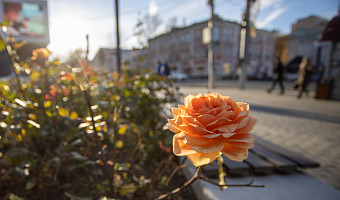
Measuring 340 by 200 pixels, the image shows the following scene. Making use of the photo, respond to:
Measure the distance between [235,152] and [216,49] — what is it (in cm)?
3468

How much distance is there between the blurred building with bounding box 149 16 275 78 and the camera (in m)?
33.6

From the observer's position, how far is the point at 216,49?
3297cm

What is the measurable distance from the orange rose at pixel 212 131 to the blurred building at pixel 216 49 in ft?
100

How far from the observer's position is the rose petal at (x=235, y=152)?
503 millimetres

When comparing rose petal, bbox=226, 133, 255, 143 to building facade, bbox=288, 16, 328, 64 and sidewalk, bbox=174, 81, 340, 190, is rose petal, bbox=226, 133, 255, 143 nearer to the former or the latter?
sidewalk, bbox=174, 81, 340, 190

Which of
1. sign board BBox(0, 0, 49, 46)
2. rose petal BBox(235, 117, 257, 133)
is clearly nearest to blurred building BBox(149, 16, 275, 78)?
sign board BBox(0, 0, 49, 46)

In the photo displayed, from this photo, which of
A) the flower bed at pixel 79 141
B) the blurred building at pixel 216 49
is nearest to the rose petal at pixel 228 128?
the flower bed at pixel 79 141

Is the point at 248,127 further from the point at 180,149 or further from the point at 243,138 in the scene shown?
the point at 180,149

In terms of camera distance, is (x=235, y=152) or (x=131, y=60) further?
(x=131, y=60)

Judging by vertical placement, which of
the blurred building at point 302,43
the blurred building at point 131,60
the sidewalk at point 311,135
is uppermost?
the blurred building at point 302,43

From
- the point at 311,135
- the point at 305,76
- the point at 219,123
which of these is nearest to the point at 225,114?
A: the point at 219,123

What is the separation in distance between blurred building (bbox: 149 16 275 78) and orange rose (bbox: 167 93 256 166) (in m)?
30.6

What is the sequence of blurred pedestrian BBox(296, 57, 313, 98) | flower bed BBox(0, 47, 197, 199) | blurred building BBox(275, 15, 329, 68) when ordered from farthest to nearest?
blurred building BBox(275, 15, 329, 68), blurred pedestrian BBox(296, 57, 313, 98), flower bed BBox(0, 47, 197, 199)

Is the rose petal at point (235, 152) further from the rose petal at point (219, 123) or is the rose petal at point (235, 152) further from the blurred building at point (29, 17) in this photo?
the blurred building at point (29, 17)
